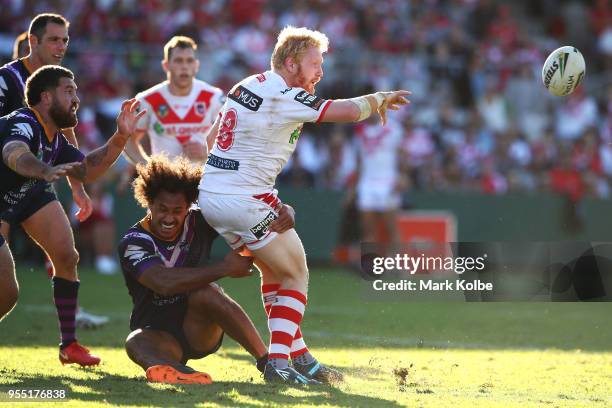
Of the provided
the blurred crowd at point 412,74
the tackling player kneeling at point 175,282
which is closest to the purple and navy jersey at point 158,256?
the tackling player kneeling at point 175,282

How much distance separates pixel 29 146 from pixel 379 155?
976 cm

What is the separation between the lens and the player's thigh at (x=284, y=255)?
674 centimetres

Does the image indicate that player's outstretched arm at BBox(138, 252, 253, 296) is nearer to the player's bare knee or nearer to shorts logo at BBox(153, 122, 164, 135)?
the player's bare knee

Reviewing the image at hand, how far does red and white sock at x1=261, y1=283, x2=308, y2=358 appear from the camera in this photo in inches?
277

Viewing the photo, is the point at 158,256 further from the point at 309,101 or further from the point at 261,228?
the point at 309,101

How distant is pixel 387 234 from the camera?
16.2m

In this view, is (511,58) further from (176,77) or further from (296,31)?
(296,31)

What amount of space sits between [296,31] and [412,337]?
3.49 meters

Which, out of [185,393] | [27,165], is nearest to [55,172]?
[27,165]

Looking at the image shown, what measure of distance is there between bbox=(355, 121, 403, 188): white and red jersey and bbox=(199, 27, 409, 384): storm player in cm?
921

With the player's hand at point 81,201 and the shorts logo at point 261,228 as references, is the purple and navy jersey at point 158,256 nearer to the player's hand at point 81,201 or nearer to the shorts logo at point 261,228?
the shorts logo at point 261,228

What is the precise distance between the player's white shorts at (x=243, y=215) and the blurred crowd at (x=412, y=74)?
992 centimetres

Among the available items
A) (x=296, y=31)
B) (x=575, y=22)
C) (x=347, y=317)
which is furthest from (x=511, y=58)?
(x=296, y=31)

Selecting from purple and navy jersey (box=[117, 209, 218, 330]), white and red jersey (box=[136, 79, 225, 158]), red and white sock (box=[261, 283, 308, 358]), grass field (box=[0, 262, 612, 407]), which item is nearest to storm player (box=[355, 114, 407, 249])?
grass field (box=[0, 262, 612, 407])
